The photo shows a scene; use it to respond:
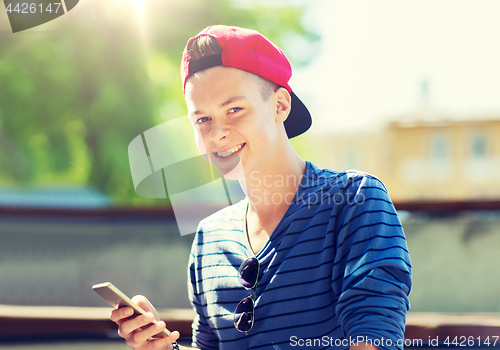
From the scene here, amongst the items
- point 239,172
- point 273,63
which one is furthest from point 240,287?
point 273,63

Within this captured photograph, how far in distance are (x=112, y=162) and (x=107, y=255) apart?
3.67 m

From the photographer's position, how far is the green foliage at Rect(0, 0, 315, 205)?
4.57 meters

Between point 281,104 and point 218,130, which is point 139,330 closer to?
point 218,130

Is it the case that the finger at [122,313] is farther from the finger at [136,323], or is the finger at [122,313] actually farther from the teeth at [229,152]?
the teeth at [229,152]

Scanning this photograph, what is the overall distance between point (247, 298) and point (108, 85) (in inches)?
212

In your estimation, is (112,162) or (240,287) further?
(112,162)

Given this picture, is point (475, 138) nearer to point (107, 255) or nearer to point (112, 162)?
point (112, 162)

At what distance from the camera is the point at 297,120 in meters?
1.03

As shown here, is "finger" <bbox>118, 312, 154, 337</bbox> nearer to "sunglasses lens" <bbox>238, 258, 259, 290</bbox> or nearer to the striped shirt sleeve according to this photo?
"sunglasses lens" <bbox>238, 258, 259, 290</bbox>

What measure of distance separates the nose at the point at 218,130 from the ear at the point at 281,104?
12 centimetres

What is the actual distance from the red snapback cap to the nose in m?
0.12

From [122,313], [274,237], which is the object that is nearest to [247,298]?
[274,237]

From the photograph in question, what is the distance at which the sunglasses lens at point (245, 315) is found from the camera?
817mm

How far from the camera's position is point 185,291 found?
1896 millimetres
